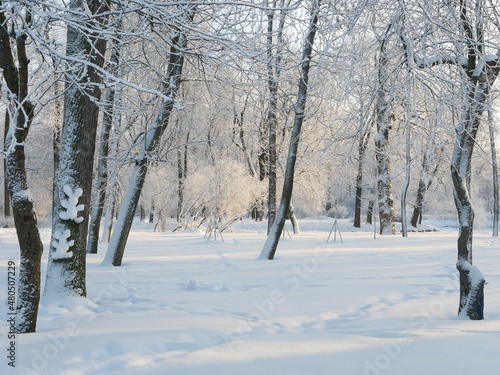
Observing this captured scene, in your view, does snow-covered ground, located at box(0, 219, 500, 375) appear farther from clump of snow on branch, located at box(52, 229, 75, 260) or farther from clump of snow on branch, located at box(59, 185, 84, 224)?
clump of snow on branch, located at box(59, 185, 84, 224)

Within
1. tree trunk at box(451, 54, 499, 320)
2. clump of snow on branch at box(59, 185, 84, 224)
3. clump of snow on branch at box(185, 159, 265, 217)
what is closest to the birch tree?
tree trunk at box(451, 54, 499, 320)

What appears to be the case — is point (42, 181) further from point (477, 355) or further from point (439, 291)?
point (477, 355)

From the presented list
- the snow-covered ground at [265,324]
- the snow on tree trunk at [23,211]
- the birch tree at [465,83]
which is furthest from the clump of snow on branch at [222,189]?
the snow on tree trunk at [23,211]

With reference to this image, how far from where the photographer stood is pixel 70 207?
4.65 meters

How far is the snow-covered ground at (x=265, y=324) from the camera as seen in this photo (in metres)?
2.70

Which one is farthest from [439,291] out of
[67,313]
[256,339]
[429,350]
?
[67,313]

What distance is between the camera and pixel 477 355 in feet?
9.17

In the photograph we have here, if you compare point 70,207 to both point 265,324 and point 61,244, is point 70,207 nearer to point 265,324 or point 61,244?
point 61,244

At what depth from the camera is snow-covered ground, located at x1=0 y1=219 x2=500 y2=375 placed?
270cm

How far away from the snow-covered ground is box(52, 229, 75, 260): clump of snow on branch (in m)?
0.54

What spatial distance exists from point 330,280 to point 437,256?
12.2 feet

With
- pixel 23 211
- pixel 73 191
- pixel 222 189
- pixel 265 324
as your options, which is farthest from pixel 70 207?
pixel 222 189

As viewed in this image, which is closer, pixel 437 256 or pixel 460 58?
pixel 460 58

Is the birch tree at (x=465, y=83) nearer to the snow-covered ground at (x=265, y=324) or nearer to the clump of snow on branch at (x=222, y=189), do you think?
the snow-covered ground at (x=265, y=324)
